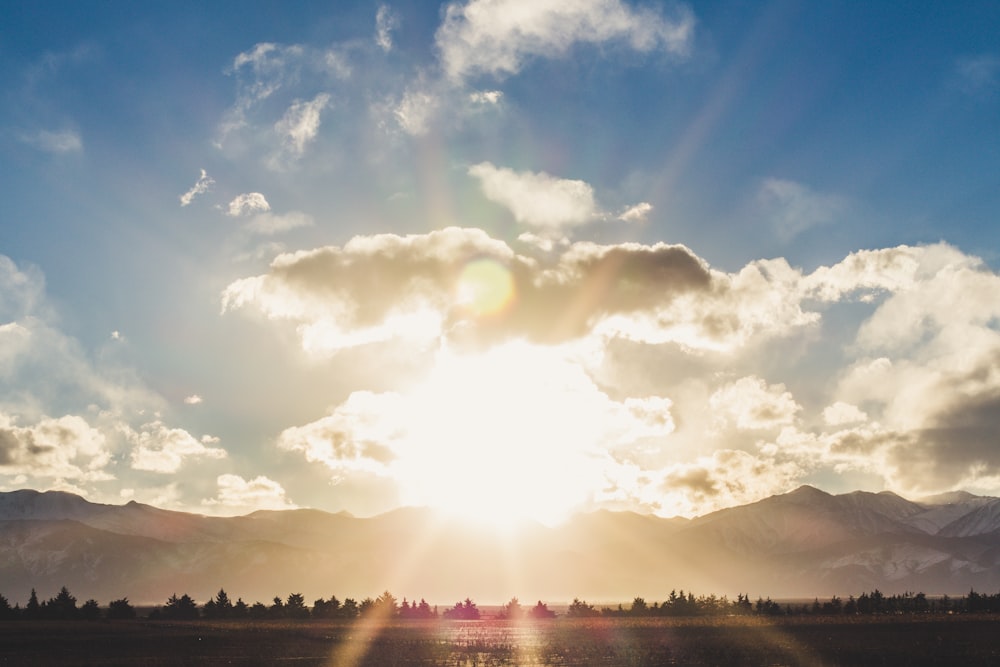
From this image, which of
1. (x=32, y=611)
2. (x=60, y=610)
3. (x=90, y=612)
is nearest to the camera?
(x=32, y=611)

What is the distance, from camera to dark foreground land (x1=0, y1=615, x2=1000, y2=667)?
90688 millimetres

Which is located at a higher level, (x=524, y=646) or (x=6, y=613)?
(x=6, y=613)

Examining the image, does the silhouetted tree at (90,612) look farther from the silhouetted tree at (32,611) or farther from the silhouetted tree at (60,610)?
the silhouetted tree at (32,611)

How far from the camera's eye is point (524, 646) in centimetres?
11556

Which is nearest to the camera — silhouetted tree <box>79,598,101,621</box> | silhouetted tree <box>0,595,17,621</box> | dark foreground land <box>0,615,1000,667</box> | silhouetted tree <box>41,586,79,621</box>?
dark foreground land <box>0,615,1000,667</box>

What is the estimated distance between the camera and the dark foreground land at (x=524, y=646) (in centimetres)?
9069

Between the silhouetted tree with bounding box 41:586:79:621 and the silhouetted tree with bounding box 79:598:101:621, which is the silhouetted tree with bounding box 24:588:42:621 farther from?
the silhouetted tree with bounding box 79:598:101:621

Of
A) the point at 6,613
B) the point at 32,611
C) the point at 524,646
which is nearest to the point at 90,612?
the point at 32,611

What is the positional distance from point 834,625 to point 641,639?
50432mm

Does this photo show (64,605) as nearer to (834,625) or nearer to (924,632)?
(834,625)

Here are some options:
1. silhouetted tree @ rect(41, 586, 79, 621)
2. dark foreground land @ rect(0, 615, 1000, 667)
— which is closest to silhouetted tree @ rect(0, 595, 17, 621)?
silhouetted tree @ rect(41, 586, 79, 621)

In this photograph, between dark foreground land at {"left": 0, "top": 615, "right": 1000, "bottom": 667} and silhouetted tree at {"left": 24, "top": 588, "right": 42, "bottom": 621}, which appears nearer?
dark foreground land at {"left": 0, "top": 615, "right": 1000, "bottom": 667}

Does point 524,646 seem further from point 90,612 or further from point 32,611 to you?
point 32,611

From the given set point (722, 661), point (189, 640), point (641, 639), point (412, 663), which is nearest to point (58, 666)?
point (412, 663)
